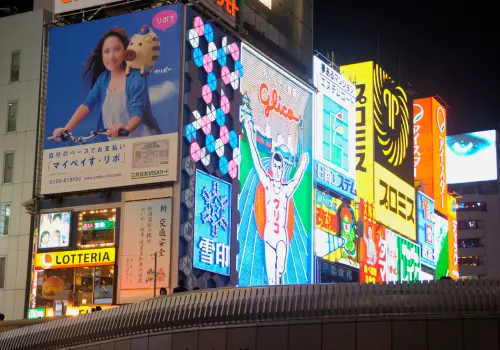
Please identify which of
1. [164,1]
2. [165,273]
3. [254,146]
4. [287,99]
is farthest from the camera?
[287,99]

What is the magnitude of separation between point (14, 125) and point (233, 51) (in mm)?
11326

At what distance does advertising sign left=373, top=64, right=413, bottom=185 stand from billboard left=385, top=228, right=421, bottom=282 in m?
4.98

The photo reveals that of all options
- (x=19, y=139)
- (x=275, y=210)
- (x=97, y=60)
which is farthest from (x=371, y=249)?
(x=19, y=139)

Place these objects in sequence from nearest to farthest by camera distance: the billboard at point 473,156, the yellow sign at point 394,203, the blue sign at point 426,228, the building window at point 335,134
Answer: the building window at point 335,134 → the yellow sign at point 394,203 → the blue sign at point 426,228 → the billboard at point 473,156

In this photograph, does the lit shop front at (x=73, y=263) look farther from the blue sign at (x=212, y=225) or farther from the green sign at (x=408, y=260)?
the green sign at (x=408, y=260)

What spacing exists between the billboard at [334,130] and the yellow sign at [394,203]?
17.4ft

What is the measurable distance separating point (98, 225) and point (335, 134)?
839 inches

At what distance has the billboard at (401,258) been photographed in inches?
2746

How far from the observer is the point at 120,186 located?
43.6 meters

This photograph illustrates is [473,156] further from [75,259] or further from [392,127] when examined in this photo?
[75,259]

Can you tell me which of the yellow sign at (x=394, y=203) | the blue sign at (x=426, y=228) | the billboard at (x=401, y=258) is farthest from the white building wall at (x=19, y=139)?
the blue sign at (x=426, y=228)

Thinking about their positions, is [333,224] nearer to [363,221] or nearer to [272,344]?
[363,221]

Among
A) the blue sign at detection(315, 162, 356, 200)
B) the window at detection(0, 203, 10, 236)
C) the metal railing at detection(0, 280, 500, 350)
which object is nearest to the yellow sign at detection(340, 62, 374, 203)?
the blue sign at detection(315, 162, 356, 200)

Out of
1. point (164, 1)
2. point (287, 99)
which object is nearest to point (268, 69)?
point (287, 99)
